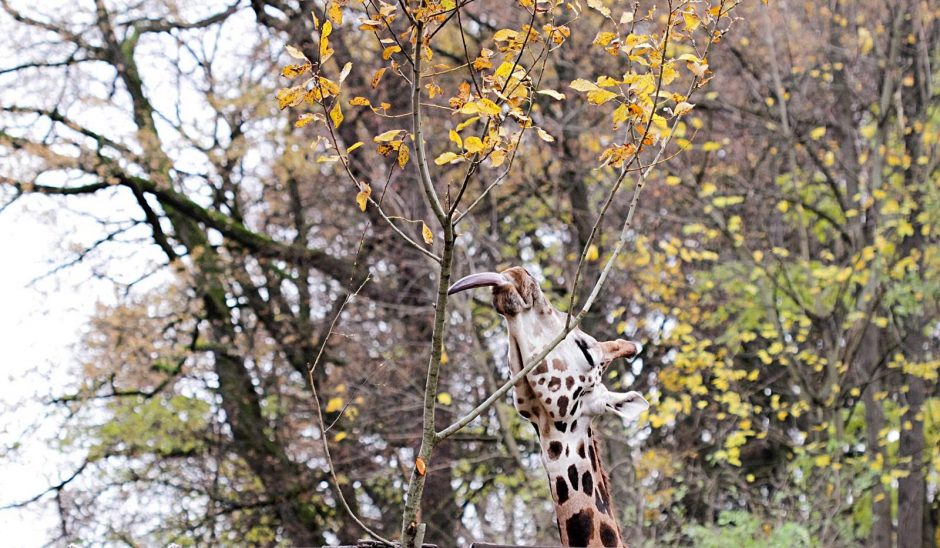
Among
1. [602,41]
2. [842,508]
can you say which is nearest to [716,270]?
[842,508]

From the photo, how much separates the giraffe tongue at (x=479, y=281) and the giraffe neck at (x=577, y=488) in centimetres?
69

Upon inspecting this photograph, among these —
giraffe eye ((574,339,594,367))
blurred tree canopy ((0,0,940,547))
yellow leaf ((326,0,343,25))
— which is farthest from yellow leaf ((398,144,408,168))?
blurred tree canopy ((0,0,940,547))

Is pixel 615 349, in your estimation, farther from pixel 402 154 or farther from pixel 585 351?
pixel 402 154

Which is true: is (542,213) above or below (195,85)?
below

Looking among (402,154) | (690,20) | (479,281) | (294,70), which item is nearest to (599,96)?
(690,20)

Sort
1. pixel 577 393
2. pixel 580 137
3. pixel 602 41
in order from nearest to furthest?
1. pixel 602 41
2. pixel 577 393
3. pixel 580 137

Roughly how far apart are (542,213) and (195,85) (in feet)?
15.9

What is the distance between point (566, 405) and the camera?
5461mm

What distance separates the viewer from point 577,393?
550 cm

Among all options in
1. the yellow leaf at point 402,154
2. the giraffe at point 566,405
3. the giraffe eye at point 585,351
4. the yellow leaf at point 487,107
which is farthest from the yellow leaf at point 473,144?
the giraffe eye at point 585,351

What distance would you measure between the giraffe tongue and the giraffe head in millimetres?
11

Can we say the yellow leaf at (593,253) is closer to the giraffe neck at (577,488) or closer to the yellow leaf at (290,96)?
the giraffe neck at (577,488)

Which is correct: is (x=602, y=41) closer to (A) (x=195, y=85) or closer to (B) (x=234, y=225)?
(B) (x=234, y=225)

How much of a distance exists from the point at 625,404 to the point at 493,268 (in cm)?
881
